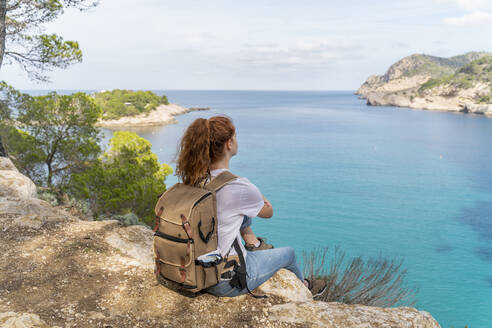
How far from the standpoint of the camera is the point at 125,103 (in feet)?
271

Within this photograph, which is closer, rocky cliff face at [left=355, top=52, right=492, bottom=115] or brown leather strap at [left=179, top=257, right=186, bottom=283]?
brown leather strap at [left=179, top=257, right=186, bottom=283]

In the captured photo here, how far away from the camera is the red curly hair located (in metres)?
2.93

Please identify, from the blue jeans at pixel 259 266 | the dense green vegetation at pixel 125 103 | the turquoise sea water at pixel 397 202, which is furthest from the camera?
the dense green vegetation at pixel 125 103

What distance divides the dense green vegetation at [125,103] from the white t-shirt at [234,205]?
249 ft

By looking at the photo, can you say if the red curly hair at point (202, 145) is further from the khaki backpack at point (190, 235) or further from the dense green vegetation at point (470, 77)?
the dense green vegetation at point (470, 77)

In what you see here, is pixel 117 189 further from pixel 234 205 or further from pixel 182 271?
pixel 234 205

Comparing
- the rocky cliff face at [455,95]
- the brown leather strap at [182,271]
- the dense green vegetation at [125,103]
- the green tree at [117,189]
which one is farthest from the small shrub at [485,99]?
the brown leather strap at [182,271]

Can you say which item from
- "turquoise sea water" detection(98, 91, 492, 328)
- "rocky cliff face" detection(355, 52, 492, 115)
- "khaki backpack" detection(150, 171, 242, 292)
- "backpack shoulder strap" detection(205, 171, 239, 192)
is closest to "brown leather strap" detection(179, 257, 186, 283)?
"khaki backpack" detection(150, 171, 242, 292)

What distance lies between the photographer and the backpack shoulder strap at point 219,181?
115 inches

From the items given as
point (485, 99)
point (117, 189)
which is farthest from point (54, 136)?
→ point (485, 99)

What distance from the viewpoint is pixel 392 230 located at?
2542cm

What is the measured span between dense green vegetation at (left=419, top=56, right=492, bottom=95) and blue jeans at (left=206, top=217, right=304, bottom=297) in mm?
113877

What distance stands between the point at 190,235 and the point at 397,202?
30.8 m

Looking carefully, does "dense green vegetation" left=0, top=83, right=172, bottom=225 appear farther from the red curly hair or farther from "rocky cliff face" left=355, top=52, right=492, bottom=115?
"rocky cliff face" left=355, top=52, right=492, bottom=115
